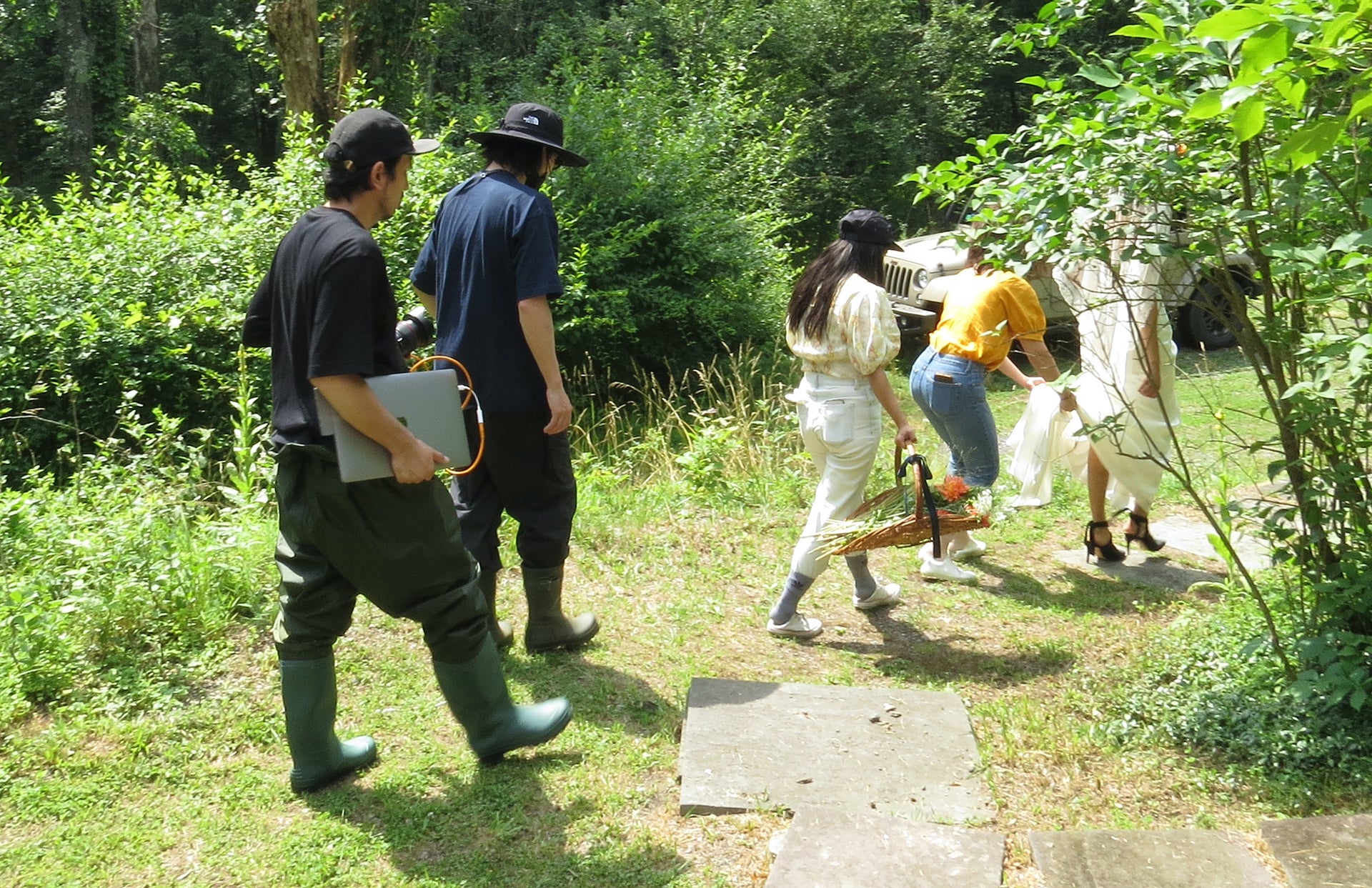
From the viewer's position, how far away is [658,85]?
443 inches

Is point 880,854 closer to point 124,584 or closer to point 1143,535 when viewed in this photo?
point 124,584

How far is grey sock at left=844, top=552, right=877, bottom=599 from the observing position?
5.18 meters

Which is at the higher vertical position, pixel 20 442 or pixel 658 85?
pixel 658 85

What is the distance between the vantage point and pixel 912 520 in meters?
4.69

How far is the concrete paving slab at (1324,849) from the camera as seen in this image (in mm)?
2928

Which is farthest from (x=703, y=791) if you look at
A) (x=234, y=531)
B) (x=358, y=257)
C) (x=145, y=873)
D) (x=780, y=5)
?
(x=780, y=5)

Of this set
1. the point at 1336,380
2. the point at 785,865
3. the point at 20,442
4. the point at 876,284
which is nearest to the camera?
the point at 785,865

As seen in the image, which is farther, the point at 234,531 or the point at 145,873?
the point at 234,531

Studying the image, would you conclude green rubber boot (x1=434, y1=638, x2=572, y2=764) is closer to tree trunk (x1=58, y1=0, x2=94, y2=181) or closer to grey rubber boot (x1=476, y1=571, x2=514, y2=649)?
grey rubber boot (x1=476, y1=571, x2=514, y2=649)

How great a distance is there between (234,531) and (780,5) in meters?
13.1

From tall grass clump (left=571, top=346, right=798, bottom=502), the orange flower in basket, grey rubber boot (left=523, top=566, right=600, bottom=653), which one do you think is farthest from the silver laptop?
tall grass clump (left=571, top=346, right=798, bottom=502)

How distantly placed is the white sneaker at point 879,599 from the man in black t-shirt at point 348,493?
6.90ft

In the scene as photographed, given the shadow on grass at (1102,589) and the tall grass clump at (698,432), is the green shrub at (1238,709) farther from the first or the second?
the tall grass clump at (698,432)

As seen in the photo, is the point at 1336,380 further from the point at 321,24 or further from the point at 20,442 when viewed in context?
the point at 321,24
